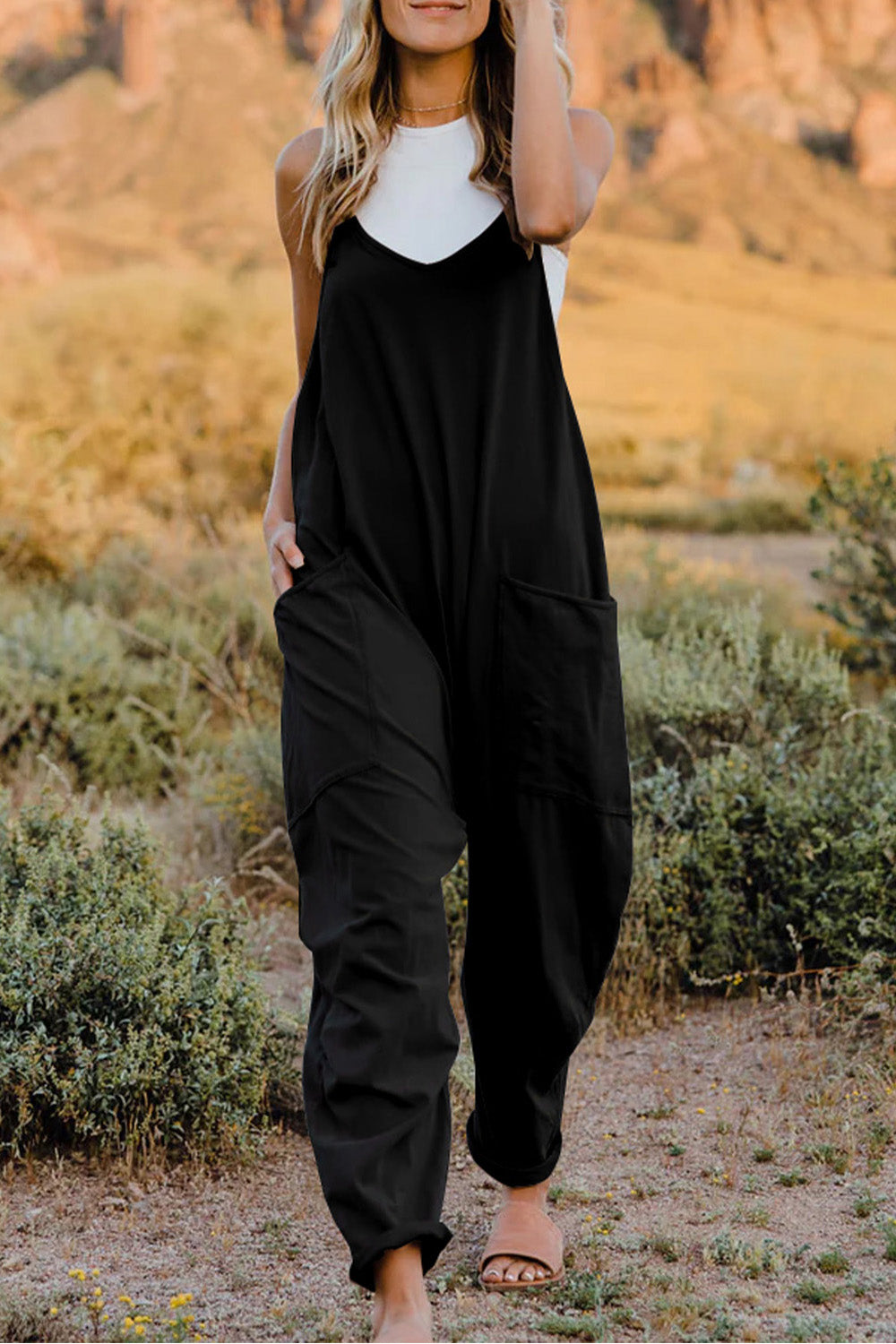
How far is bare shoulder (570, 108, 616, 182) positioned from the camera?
96.5 inches

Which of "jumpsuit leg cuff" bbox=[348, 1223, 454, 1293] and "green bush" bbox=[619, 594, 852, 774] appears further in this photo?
"green bush" bbox=[619, 594, 852, 774]

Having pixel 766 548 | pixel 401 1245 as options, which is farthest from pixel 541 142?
pixel 766 548

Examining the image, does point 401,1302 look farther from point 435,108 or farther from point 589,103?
point 589,103

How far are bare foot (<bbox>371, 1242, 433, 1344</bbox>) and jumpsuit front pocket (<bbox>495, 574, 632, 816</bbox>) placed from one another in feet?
2.25

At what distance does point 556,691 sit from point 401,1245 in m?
0.80

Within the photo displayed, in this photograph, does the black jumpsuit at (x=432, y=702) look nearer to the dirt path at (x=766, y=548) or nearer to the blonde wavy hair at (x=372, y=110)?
the blonde wavy hair at (x=372, y=110)

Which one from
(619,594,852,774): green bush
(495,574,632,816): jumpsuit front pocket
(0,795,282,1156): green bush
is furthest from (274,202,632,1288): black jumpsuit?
(619,594,852,774): green bush

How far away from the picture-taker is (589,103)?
33.3 metres

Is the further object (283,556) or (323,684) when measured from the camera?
(283,556)

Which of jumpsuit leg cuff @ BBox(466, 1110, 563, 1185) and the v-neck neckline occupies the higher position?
the v-neck neckline

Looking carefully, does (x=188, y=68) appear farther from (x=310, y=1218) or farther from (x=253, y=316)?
(x=310, y=1218)

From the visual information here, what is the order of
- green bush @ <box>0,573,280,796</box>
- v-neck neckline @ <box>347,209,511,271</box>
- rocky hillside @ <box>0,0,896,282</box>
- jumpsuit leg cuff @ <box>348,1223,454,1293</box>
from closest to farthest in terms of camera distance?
jumpsuit leg cuff @ <box>348,1223,454,1293</box> < v-neck neckline @ <box>347,209,511,271</box> < green bush @ <box>0,573,280,796</box> < rocky hillside @ <box>0,0,896,282</box>

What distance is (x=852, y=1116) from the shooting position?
338cm

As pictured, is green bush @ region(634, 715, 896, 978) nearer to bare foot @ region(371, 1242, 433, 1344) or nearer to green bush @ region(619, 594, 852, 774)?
green bush @ region(619, 594, 852, 774)
